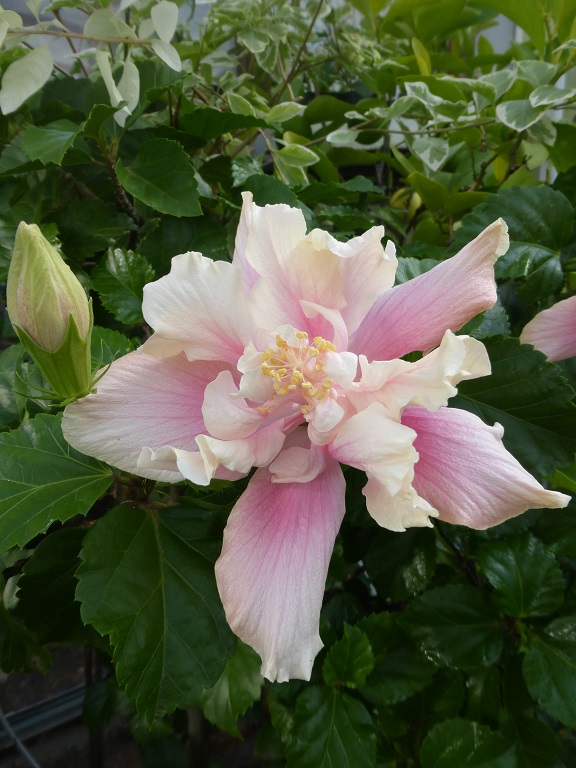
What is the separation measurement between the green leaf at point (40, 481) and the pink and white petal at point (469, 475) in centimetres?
25

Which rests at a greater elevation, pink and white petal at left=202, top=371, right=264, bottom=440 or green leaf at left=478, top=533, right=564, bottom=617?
pink and white petal at left=202, top=371, right=264, bottom=440

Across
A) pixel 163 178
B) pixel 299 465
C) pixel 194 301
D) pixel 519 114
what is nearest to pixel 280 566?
pixel 299 465

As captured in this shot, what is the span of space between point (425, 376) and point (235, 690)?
1.48 feet

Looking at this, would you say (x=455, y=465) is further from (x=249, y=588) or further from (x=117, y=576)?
(x=117, y=576)

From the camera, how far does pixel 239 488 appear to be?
0.49 meters

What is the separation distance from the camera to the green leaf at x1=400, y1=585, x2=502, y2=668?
0.58 metres

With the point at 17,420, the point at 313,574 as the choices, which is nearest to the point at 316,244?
the point at 313,574

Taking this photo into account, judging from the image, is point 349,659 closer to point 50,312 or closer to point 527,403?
point 527,403

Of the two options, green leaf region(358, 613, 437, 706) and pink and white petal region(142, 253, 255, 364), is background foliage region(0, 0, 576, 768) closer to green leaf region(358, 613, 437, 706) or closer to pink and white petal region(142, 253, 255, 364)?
green leaf region(358, 613, 437, 706)

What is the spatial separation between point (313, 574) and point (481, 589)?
0.35 metres

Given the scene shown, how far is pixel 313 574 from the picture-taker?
35 cm

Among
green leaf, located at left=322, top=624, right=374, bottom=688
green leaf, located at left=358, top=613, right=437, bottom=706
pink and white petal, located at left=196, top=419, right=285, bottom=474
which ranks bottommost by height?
green leaf, located at left=358, top=613, right=437, bottom=706

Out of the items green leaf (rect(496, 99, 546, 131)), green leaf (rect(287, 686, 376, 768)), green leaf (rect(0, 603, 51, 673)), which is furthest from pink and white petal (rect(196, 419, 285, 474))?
green leaf (rect(496, 99, 546, 131))

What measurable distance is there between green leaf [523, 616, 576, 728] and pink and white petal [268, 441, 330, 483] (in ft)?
1.12
